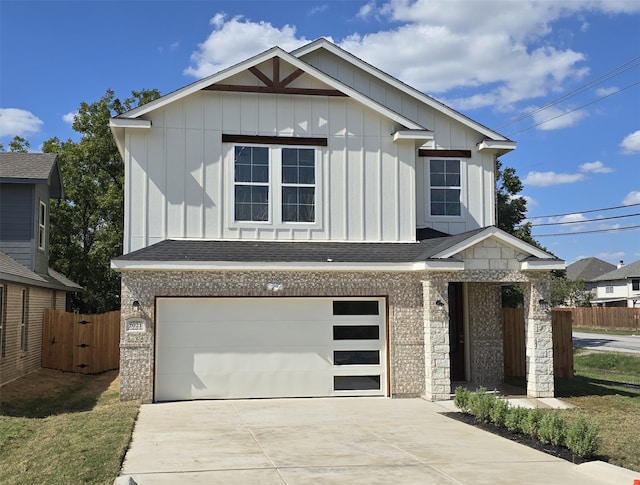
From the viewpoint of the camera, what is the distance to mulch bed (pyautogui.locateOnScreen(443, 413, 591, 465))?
9177 mm

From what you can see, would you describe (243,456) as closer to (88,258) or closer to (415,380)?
(415,380)

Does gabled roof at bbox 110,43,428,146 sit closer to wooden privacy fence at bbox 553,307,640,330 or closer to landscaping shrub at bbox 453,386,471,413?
landscaping shrub at bbox 453,386,471,413

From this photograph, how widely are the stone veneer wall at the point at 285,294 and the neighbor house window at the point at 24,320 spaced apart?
550cm

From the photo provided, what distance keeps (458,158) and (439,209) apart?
4.83 feet

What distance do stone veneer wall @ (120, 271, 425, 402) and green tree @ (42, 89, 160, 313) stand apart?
16.6 meters

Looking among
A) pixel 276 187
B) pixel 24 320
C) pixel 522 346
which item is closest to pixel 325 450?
pixel 276 187

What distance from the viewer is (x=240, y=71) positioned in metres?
15.6

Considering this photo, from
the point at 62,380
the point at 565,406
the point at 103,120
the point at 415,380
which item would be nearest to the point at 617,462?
the point at 565,406

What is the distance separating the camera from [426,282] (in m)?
14.6

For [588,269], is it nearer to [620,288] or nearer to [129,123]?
[620,288]

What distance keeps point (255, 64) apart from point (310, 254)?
15.3 feet

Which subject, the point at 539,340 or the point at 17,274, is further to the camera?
the point at 17,274

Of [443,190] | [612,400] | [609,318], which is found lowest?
[612,400]

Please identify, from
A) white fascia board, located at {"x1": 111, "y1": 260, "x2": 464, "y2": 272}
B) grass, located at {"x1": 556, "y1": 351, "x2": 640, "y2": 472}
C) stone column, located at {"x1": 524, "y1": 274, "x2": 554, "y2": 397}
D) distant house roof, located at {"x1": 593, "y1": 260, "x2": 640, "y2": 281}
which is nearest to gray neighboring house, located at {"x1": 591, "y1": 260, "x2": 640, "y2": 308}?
distant house roof, located at {"x1": 593, "y1": 260, "x2": 640, "y2": 281}
